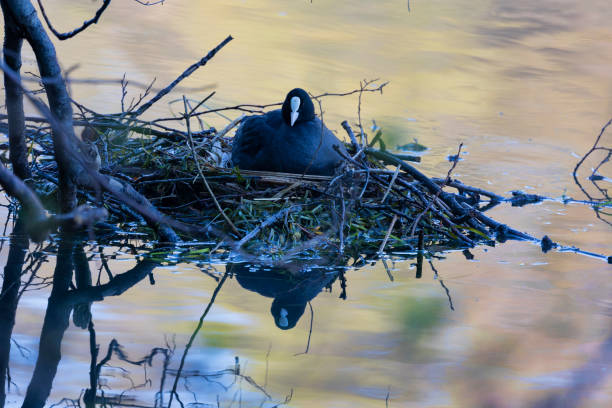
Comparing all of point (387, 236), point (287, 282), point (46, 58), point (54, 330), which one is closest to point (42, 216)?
point (54, 330)

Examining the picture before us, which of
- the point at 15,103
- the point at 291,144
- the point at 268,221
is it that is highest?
the point at 15,103

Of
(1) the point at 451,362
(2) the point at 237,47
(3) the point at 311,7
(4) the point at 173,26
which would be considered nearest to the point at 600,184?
(1) the point at 451,362

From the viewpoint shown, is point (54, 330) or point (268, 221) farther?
point (268, 221)

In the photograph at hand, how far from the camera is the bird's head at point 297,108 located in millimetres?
4035

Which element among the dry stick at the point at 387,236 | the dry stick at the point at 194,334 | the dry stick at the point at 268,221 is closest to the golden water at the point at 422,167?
the dry stick at the point at 194,334

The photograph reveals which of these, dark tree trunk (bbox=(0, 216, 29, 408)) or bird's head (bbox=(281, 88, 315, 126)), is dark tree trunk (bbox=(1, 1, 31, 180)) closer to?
dark tree trunk (bbox=(0, 216, 29, 408))

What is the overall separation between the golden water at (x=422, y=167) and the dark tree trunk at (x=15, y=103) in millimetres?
785

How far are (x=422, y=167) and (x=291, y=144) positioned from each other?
153 cm

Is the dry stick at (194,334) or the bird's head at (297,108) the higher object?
the bird's head at (297,108)

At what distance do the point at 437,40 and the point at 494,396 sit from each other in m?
7.30

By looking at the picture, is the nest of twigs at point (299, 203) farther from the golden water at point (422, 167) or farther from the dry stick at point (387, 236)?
the golden water at point (422, 167)

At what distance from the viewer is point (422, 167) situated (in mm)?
5270

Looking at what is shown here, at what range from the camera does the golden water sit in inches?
99.7

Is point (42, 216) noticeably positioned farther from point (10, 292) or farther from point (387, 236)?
point (387, 236)
